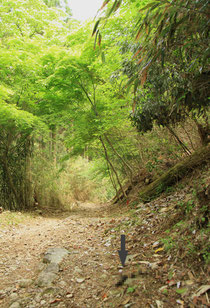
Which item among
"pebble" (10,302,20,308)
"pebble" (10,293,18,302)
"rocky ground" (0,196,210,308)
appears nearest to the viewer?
"rocky ground" (0,196,210,308)

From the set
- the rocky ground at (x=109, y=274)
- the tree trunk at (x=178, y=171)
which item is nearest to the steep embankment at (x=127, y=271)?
the rocky ground at (x=109, y=274)

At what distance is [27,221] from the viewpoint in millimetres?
6938

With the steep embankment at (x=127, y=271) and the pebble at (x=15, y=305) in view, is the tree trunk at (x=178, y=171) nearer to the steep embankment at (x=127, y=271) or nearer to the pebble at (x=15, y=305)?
the steep embankment at (x=127, y=271)

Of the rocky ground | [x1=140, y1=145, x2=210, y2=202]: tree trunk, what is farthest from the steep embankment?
[x1=140, y1=145, x2=210, y2=202]: tree trunk

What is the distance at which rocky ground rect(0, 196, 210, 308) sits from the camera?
6.07 feet

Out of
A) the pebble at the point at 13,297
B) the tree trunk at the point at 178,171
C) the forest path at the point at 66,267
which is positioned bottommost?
the forest path at the point at 66,267

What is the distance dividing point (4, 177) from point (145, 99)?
6649 millimetres

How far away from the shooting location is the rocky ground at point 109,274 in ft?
6.07

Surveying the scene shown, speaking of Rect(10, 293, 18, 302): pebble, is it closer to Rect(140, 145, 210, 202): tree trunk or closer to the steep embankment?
the steep embankment

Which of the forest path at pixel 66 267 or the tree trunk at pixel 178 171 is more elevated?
the tree trunk at pixel 178 171

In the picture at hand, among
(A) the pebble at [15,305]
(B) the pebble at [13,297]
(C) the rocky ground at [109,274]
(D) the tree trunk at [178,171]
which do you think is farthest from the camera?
(D) the tree trunk at [178,171]

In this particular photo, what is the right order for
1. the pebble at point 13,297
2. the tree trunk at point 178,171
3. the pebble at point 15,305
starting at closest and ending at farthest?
the pebble at point 15,305
the pebble at point 13,297
the tree trunk at point 178,171

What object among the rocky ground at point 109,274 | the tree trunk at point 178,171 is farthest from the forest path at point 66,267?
the tree trunk at point 178,171

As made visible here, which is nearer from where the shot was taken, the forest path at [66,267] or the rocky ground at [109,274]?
the rocky ground at [109,274]
